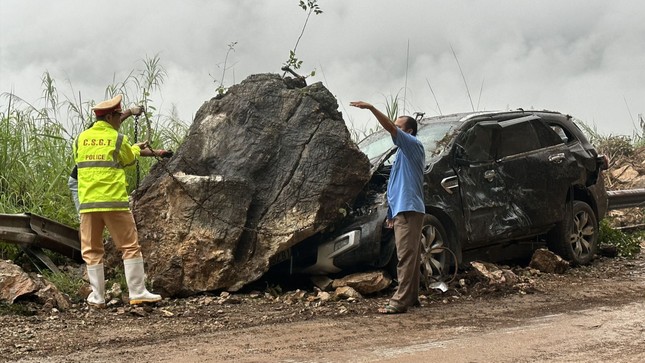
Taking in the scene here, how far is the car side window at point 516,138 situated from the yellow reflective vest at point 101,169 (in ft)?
14.6

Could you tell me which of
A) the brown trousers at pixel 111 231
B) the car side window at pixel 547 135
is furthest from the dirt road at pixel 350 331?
the car side window at pixel 547 135

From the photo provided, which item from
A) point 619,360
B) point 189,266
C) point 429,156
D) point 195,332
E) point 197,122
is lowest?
point 619,360

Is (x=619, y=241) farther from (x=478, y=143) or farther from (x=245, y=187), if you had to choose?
(x=245, y=187)

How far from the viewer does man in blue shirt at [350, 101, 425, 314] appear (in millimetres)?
8172

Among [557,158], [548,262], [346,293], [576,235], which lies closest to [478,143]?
[557,158]

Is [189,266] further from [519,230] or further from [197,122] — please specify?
[519,230]

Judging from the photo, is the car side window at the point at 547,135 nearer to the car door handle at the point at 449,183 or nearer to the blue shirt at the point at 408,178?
the car door handle at the point at 449,183

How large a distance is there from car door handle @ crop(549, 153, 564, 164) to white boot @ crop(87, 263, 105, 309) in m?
5.61

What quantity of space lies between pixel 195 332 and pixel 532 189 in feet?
16.5

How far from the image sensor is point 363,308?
8.31m

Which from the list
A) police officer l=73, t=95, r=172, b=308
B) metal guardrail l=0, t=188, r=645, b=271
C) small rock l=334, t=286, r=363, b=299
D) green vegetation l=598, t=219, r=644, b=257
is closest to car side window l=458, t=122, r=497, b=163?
small rock l=334, t=286, r=363, b=299

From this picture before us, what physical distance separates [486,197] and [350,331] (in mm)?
3478

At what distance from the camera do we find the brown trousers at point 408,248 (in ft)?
27.1

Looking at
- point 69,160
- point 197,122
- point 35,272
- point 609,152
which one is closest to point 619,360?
point 197,122
